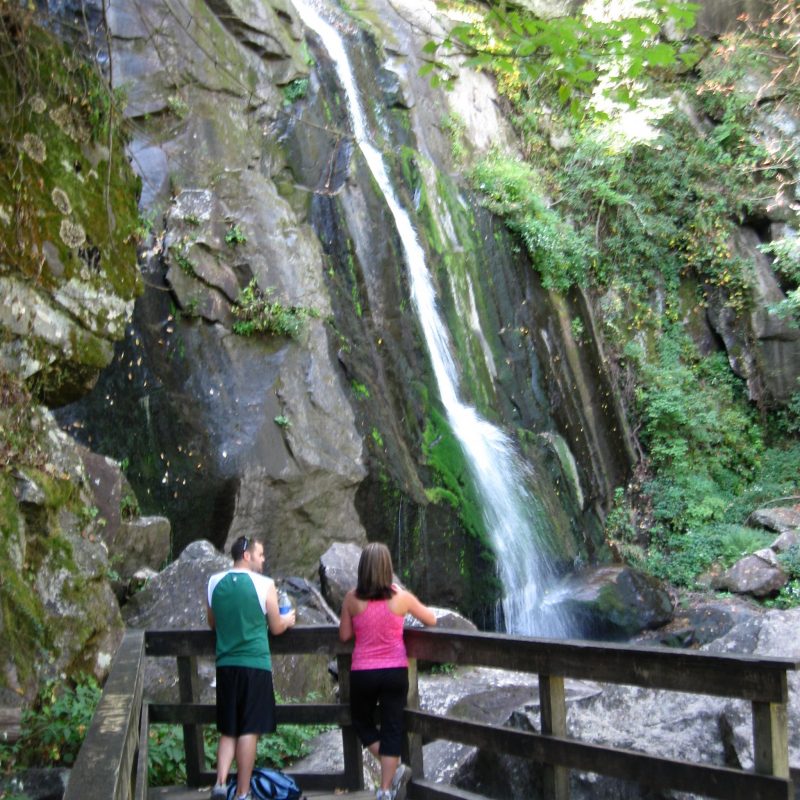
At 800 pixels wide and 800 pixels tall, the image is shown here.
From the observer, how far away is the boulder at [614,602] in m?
13.6

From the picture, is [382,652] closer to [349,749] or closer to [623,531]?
[349,749]

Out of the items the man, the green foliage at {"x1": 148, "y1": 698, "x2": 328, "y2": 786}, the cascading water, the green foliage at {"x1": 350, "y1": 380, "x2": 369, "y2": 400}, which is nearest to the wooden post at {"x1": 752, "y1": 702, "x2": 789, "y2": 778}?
the man

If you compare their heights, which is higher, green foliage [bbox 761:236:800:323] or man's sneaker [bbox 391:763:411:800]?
green foliage [bbox 761:236:800:323]

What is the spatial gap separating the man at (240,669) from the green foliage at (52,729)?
0.75m

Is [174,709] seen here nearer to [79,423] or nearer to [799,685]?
[799,685]

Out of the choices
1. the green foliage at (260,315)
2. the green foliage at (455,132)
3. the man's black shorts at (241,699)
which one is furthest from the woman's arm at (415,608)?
the green foliage at (455,132)

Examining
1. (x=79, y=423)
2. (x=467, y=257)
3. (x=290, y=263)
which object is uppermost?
(x=467, y=257)

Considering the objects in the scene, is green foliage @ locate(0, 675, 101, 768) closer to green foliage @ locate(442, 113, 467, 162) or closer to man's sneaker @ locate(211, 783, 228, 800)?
man's sneaker @ locate(211, 783, 228, 800)

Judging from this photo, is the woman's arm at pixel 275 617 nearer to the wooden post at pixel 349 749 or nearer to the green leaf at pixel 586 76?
the wooden post at pixel 349 749

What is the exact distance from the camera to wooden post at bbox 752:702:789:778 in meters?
3.30

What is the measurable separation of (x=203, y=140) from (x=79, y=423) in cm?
458

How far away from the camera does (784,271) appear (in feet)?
68.1

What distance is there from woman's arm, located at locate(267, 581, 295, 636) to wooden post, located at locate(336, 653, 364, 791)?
35cm

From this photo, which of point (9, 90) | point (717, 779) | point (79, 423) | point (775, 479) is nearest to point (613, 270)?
point (775, 479)
